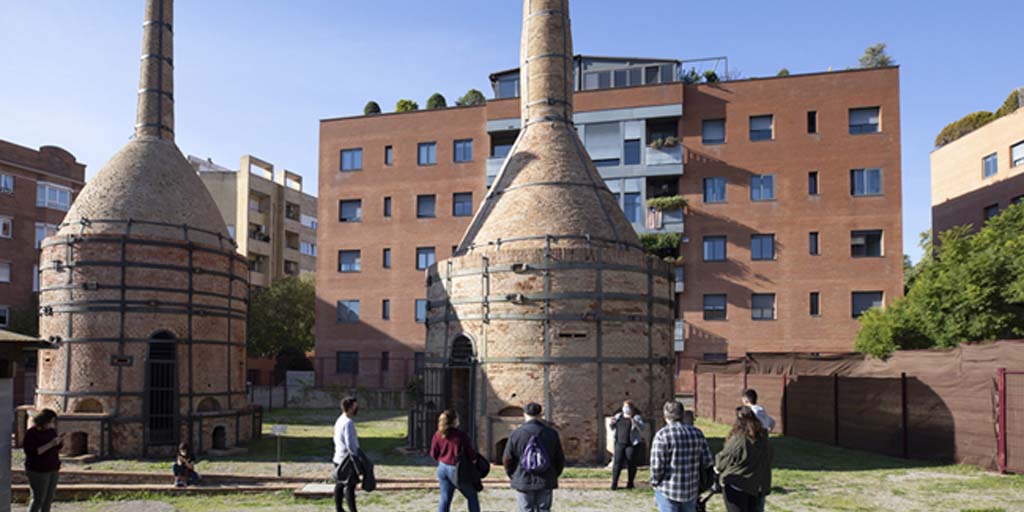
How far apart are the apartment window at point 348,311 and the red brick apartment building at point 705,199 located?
8 cm

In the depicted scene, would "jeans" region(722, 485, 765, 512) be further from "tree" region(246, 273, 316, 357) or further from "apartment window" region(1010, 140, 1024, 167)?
"tree" region(246, 273, 316, 357)

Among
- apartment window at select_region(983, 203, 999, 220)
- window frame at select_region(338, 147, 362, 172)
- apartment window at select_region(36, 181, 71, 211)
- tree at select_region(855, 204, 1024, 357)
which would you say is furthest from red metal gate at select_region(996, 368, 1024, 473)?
apartment window at select_region(36, 181, 71, 211)

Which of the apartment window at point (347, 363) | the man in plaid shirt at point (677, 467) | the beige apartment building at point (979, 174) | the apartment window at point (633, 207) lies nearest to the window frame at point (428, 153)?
the apartment window at point (633, 207)

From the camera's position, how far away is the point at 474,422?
682 inches

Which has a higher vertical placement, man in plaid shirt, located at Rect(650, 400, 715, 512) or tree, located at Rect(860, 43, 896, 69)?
tree, located at Rect(860, 43, 896, 69)

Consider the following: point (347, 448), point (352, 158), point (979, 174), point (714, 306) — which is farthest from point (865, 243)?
point (347, 448)

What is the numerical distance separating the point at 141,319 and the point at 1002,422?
62.7 ft

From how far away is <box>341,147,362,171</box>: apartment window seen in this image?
141 feet

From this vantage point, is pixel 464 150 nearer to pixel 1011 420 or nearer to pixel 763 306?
pixel 763 306

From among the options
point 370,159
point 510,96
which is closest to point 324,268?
point 370,159

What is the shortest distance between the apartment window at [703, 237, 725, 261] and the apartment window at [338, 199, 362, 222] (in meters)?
18.7

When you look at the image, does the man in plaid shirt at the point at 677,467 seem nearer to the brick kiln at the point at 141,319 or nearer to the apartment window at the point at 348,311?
the brick kiln at the point at 141,319

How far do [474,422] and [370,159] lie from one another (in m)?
27.8

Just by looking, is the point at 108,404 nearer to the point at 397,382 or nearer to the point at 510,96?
the point at 397,382
